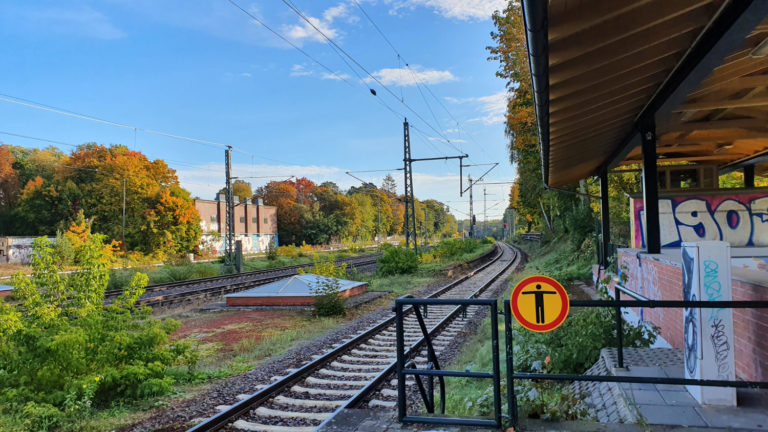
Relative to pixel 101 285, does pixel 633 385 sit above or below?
below

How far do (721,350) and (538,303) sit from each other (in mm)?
1570

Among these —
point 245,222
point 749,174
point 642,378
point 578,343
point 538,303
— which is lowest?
point 578,343

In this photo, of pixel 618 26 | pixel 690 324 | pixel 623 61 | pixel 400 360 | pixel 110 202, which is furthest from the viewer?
pixel 110 202

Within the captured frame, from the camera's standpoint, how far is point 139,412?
6.46m

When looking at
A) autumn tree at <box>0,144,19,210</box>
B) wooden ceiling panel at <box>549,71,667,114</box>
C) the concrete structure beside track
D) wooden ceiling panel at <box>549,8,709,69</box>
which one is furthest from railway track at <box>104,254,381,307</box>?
autumn tree at <box>0,144,19,210</box>

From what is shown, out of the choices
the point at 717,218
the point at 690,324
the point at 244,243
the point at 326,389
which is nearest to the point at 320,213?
the point at 244,243

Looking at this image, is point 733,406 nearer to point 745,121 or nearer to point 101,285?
point 745,121

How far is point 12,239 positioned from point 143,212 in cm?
1057

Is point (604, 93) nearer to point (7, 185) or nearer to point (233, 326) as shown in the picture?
point (233, 326)

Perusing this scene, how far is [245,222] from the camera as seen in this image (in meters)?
67.9

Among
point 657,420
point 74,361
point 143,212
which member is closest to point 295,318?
point 74,361

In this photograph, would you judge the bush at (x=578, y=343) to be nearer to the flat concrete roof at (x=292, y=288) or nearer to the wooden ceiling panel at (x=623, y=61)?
the wooden ceiling panel at (x=623, y=61)

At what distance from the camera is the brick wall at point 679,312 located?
401 centimetres

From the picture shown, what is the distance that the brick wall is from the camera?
4012 millimetres
